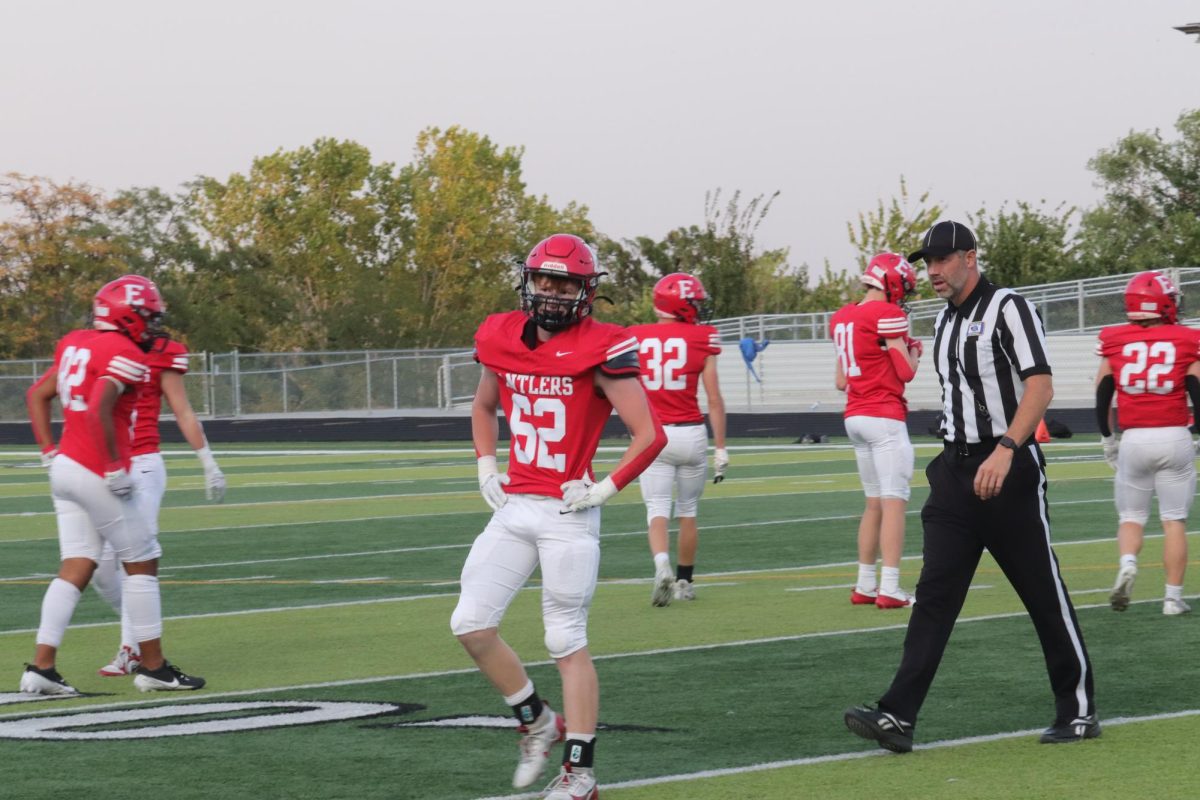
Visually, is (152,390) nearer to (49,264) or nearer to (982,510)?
(982,510)

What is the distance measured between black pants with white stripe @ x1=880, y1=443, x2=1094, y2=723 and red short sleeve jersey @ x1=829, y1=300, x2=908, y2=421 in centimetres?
398

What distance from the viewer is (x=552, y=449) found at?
244 inches

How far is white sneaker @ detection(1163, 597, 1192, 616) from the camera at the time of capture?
1025 centimetres

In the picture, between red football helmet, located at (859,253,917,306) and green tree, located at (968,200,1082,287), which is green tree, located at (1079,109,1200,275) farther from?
red football helmet, located at (859,253,917,306)

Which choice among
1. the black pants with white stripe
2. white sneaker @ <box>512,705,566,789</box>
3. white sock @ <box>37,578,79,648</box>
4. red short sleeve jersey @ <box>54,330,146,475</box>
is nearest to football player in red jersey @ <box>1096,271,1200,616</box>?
the black pants with white stripe

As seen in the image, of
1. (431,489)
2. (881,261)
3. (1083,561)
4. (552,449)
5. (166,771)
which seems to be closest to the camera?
(552,449)

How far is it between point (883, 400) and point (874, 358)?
9.9 inches

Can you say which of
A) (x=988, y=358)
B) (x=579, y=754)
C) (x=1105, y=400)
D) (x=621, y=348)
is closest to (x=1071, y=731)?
(x=988, y=358)

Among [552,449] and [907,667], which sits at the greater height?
[552,449]

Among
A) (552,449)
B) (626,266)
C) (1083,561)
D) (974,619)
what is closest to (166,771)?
(552,449)

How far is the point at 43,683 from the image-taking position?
848 centimetres

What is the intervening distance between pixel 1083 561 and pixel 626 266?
3061 inches

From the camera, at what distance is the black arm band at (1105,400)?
33.4 feet

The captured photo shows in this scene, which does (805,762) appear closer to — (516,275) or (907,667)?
(907,667)
